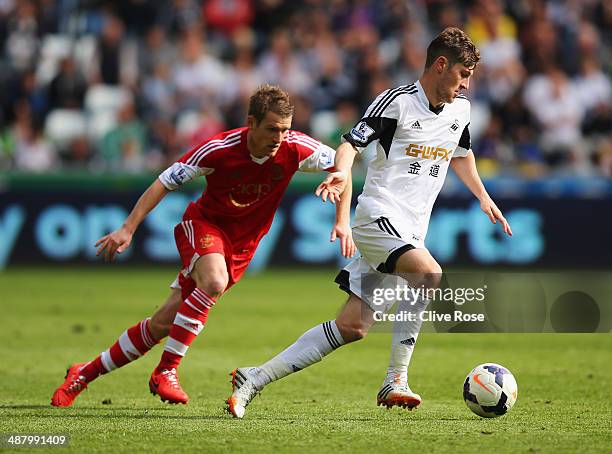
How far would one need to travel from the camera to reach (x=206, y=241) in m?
6.82

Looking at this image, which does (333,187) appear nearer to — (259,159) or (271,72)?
(259,159)

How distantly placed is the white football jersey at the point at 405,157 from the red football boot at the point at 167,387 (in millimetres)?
1471

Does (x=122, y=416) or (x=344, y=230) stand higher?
(x=344, y=230)

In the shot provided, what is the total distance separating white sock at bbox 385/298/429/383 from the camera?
6645mm

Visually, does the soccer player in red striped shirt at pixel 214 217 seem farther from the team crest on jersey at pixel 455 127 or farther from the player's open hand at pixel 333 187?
the team crest on jersey at pixel 455 127

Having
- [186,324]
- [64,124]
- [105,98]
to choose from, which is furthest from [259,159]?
[105,98]

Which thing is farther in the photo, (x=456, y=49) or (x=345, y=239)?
(x=456, y=49)

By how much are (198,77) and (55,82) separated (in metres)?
2.29

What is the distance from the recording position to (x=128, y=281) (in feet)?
48.6

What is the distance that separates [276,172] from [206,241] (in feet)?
2.02

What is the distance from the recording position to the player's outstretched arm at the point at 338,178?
5860 mm

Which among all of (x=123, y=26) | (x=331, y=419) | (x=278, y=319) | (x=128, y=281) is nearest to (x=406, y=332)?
(x=331, y=419)

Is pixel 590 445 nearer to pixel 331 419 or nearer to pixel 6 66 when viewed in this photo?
pixel 331 419

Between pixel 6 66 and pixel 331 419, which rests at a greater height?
pixel 6 66
